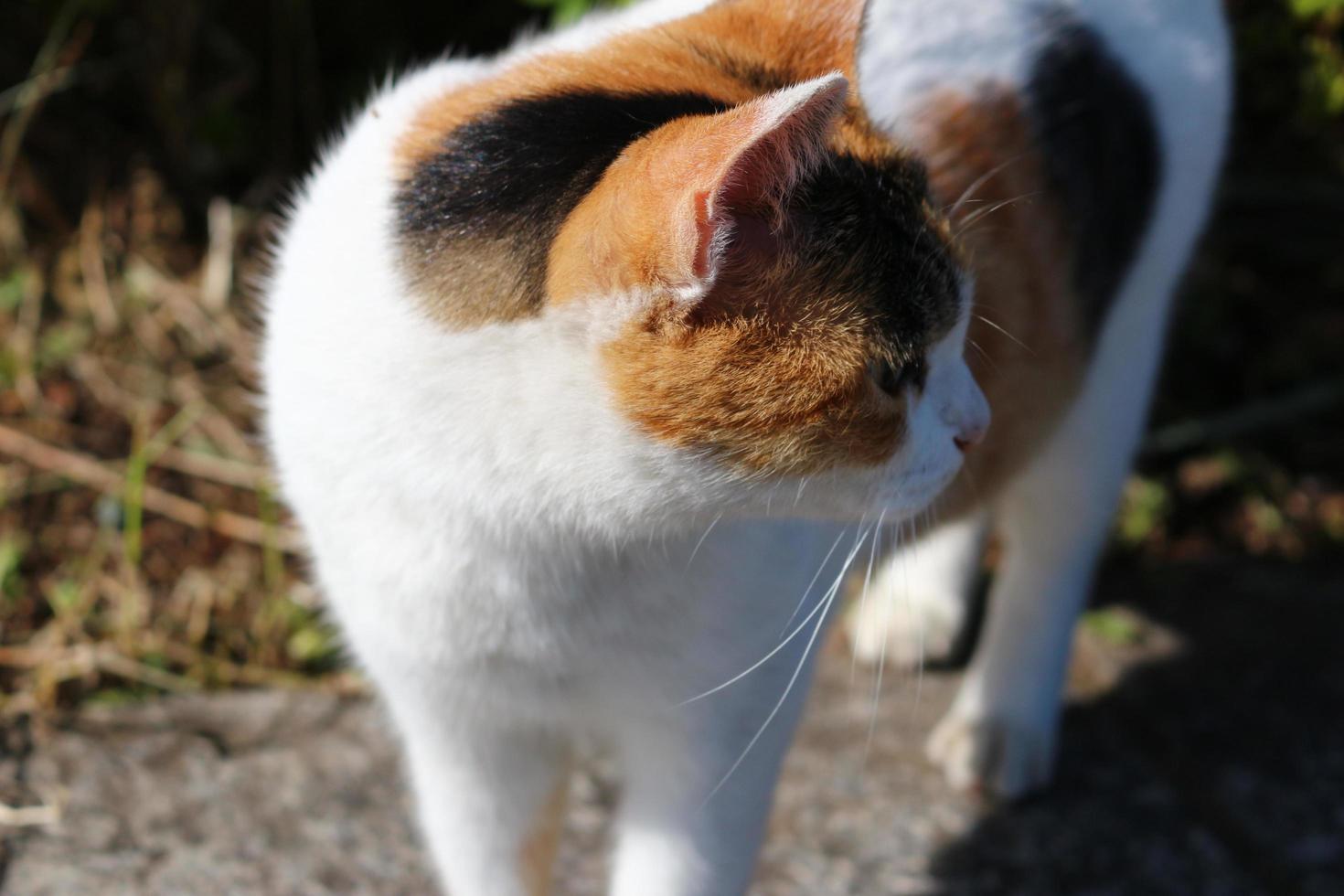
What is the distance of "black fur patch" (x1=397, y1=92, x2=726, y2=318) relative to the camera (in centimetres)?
123

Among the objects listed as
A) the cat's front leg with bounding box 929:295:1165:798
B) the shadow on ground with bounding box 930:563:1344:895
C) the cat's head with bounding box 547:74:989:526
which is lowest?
the shadow on ground with bounding box 930:563:1344:895

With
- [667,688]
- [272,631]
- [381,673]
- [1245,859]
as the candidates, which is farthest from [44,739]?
[1245,859]

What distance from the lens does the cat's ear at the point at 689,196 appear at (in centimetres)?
106

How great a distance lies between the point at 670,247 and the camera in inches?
43.9

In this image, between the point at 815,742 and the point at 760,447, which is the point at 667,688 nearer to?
the point at 760,447

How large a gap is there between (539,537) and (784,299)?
13.9 inches

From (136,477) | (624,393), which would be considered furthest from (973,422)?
(136,477)

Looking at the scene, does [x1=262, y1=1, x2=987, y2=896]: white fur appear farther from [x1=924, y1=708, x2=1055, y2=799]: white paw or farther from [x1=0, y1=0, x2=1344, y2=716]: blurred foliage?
[x1=0, y1=0, x2=1344, y2=716]: blurred foliage

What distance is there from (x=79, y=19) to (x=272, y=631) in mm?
1515

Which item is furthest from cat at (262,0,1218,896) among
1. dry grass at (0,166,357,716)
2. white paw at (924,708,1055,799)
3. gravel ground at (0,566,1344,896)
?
dry grass at (0,166,357,716)

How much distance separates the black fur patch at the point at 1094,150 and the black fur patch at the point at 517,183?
2.91 ft

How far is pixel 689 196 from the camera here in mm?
1066

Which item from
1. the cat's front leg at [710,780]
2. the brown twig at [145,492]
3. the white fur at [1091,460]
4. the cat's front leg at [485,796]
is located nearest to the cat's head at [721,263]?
the cat's front leg at [710,780]

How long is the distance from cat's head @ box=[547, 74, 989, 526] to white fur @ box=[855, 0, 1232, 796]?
0.95 metres
